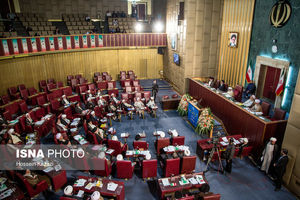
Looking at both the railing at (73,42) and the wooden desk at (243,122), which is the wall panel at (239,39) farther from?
the railing at (73,42)

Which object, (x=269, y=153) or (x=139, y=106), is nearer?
(x=269, y=153)

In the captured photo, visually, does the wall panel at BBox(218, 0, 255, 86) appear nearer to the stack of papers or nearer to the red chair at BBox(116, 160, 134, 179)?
the red chair at BBox(116, 160, 134, 179)

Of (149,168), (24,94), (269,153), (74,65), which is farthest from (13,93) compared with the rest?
(269,153)

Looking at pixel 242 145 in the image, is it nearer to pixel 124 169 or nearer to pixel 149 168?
pixel 149 168

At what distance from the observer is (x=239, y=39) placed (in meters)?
13.1

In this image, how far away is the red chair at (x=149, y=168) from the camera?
714cm

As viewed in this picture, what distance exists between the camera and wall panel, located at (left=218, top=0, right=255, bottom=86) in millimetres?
12391

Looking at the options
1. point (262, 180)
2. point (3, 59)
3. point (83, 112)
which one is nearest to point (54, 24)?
point (3, 59)

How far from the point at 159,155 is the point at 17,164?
5.37m

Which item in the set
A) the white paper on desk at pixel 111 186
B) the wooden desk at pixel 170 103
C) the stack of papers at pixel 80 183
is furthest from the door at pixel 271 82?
the stack of papers at pixel 80 183

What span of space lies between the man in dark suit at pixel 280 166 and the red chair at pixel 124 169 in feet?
15.8

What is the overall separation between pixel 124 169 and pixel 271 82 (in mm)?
9583

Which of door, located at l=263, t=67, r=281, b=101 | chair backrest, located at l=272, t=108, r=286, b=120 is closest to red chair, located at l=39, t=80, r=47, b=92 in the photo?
chair backrest, located at l=272, t=108, r=286, b=120

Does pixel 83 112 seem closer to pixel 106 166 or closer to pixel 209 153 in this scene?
pixel 106 166
